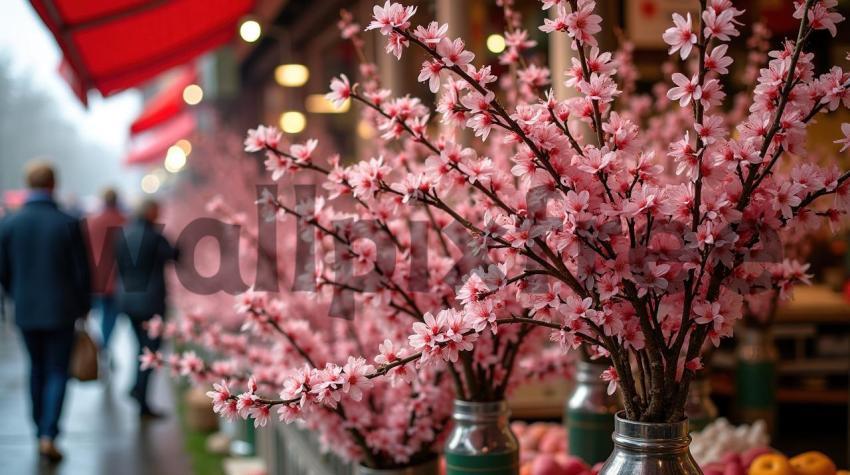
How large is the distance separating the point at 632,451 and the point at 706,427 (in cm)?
111

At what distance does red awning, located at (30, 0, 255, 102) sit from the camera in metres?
4.46

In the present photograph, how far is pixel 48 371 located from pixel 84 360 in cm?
21

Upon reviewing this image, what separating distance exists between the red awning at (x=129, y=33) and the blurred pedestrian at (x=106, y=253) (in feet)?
5.41

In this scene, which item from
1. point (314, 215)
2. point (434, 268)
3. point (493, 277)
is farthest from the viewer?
point (434, 268)

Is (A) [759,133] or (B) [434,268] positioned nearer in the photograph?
(A) [759,133]

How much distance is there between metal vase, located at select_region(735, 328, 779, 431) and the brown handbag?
3.80 metres

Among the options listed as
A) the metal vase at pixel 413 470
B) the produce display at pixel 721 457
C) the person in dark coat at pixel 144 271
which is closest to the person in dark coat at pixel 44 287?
the person in dark coat at pixel 144 271

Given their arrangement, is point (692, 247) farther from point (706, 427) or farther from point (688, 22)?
point (706, 427)

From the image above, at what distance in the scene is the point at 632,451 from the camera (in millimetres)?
1360

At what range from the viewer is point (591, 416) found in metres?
2.26

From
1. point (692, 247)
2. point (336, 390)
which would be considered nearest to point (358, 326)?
point (336, 390)

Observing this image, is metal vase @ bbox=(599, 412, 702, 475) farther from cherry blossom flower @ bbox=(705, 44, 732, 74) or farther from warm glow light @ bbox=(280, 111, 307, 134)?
warm glow light @ bbox=(280, 111, 307, 134)

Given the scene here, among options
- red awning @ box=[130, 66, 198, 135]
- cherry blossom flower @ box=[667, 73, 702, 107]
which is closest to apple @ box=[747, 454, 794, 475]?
cherry blossom flower @ box=[667, 73, 702, 107]

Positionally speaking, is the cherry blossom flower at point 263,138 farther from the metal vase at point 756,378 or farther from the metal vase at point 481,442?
the metal vase at point 756,378
